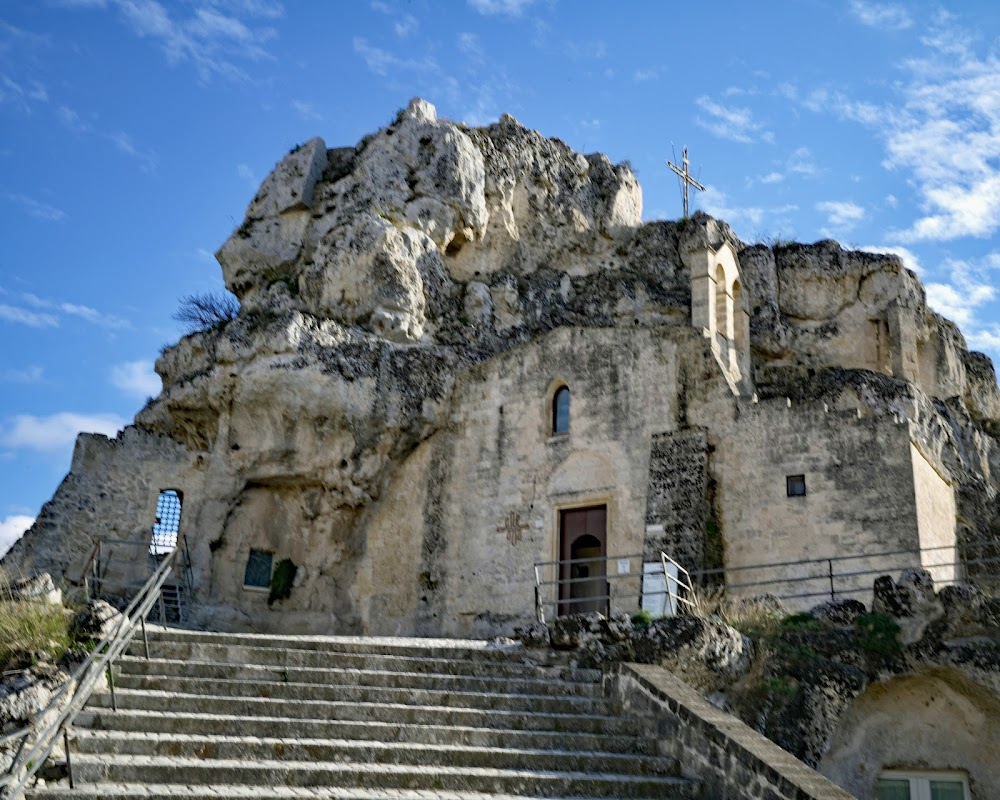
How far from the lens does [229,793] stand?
8805 millimetres

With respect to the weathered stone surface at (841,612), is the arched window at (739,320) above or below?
above

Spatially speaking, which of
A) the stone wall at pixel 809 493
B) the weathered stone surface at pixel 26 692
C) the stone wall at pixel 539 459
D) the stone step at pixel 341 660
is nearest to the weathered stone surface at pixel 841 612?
the stone wall at pixel 809 493

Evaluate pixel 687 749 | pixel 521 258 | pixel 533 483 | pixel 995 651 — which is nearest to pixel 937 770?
pixel 995 651

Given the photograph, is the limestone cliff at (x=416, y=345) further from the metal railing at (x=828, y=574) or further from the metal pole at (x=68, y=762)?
the metal pole at (x=68, y=762)

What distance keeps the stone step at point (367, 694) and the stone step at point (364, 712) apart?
0.18 m

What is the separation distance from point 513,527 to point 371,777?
11047 mm

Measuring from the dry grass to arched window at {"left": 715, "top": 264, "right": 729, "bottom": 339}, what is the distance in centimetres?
1450

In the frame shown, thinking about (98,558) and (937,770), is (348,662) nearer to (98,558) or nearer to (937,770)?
(937,770)

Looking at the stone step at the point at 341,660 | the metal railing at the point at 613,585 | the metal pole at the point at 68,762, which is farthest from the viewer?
the metal railing at the point at 613,585

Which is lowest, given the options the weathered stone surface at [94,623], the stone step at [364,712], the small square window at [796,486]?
the stone step at [364,712]

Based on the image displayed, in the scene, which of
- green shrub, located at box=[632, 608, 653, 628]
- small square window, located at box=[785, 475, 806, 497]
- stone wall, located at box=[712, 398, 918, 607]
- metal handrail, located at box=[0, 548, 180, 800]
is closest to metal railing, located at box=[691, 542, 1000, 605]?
stone wall, located at box=[712, 398, 918, 607]

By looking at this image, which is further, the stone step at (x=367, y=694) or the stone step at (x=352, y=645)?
the stone step at (x=352, y=645)

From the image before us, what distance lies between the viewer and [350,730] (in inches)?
409

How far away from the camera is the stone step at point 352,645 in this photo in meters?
12.4
